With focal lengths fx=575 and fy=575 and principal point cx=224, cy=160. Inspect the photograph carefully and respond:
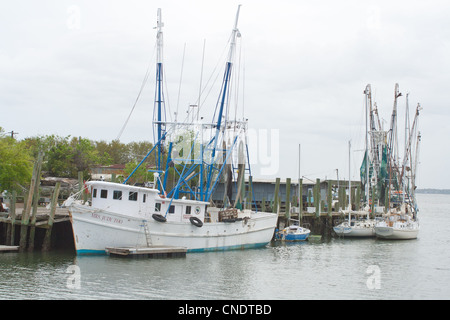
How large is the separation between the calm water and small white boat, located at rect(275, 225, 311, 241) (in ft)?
28.8

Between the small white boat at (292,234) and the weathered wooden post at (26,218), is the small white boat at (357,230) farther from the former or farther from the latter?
the weathered wooden post at (26,218)

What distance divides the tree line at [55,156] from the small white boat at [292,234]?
44.0ft

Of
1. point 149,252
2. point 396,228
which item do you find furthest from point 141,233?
point 396,228

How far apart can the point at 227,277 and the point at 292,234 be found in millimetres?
19968

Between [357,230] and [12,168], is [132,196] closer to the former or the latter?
[12,168]

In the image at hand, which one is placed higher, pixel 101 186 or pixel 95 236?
pixel 101 186

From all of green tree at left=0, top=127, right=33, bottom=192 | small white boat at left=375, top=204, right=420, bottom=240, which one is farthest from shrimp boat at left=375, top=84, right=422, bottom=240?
green tree at left=0, top=127, right=33, bottom=192

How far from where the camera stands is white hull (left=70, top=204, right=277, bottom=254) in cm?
3189

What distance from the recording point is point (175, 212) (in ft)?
116

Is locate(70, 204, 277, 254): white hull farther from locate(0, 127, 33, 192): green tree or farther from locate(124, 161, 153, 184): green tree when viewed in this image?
locate(124, 161, 153, 184): green tree
